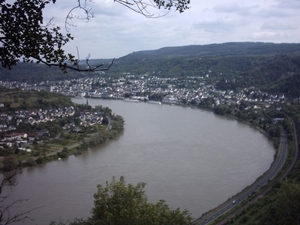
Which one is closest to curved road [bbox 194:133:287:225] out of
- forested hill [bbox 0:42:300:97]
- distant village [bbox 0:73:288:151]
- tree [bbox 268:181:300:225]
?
tree [bbox 268:181:300:225]

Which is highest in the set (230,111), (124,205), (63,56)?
(63,56)

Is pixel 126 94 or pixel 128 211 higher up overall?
pixel 128 211

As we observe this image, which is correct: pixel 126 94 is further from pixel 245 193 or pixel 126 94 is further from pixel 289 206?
pixel 289 206

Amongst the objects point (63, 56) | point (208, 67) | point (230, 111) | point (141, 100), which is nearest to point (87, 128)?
point (230, 111)

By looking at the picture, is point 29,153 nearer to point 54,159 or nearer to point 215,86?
point 54,159

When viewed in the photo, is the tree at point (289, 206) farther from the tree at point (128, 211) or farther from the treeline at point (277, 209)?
the tree at point (128, 211)

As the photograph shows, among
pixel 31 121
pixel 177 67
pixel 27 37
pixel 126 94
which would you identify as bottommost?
pixel 126 94

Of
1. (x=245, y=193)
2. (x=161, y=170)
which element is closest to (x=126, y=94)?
(x=161, y=170)
